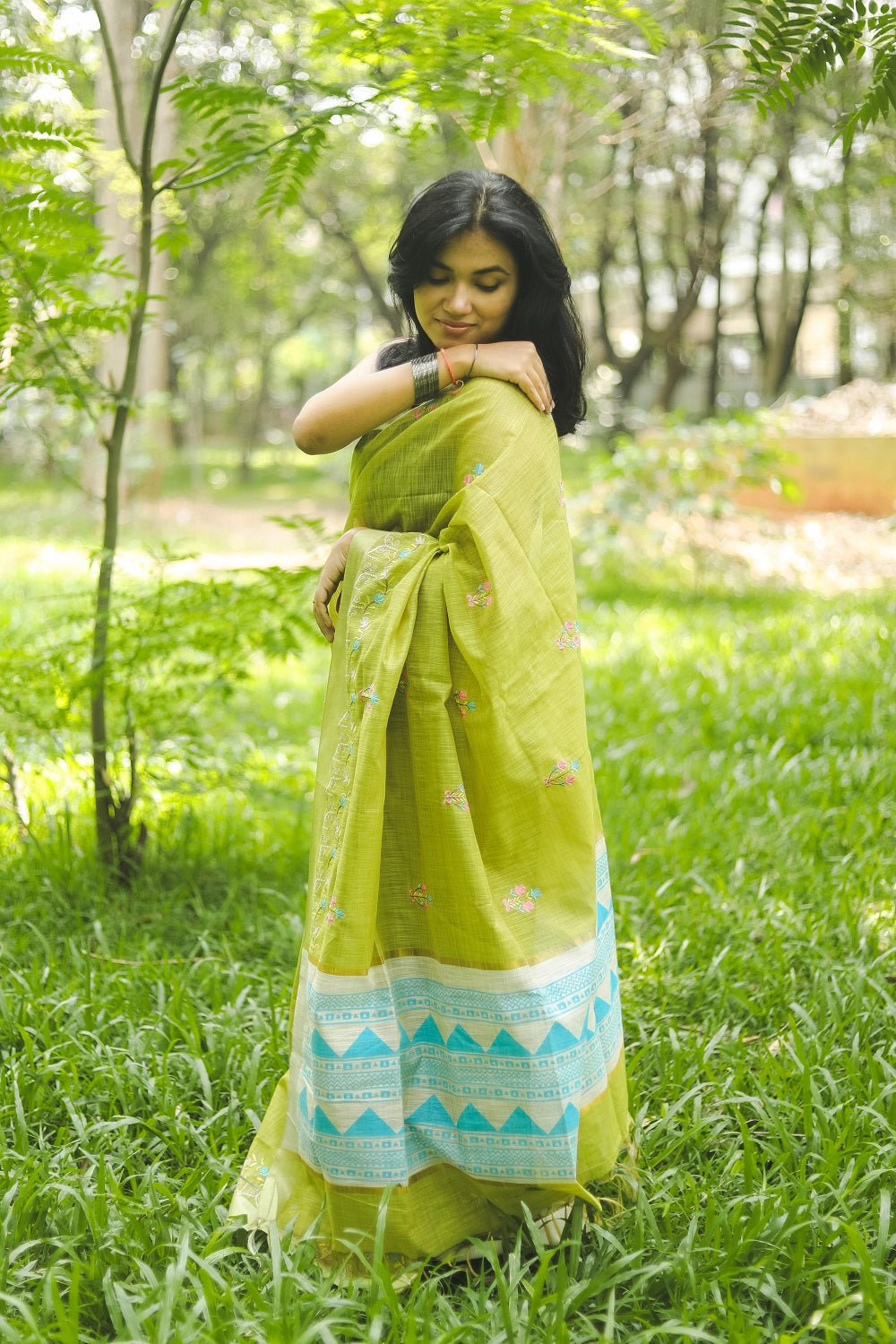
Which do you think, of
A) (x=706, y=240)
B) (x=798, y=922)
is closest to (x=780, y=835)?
(x=798, y=922)

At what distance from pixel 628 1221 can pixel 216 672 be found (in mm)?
1891

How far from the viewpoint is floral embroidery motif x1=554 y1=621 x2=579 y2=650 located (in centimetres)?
187

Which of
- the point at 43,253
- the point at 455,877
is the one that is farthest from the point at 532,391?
the point at 43,253

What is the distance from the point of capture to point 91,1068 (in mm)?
2318

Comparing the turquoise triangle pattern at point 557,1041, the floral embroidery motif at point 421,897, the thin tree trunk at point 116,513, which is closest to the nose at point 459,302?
the floral embroidery motif at point 421,897

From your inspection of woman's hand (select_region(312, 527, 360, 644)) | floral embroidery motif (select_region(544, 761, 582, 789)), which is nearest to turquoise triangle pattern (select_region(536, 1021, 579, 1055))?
floral embroidery motif (select_region(544, 761, 582, 789))

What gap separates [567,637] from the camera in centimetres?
189

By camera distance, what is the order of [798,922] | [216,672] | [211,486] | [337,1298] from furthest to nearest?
[211,486]
[216,672]
[798,922]
[337,1298]

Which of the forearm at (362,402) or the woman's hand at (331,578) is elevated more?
the forearm at (362,402)

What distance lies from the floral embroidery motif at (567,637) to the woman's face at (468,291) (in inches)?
20.4

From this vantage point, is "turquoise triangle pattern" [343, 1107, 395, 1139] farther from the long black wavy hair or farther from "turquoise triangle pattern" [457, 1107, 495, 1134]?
the long black wavy hair

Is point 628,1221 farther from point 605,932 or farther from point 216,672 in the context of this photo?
point 216,672

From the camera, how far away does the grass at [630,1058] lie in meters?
1.69

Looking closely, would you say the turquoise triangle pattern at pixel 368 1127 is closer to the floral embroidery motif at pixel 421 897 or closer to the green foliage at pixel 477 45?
the floral embroidery motif at pixel 421 897
